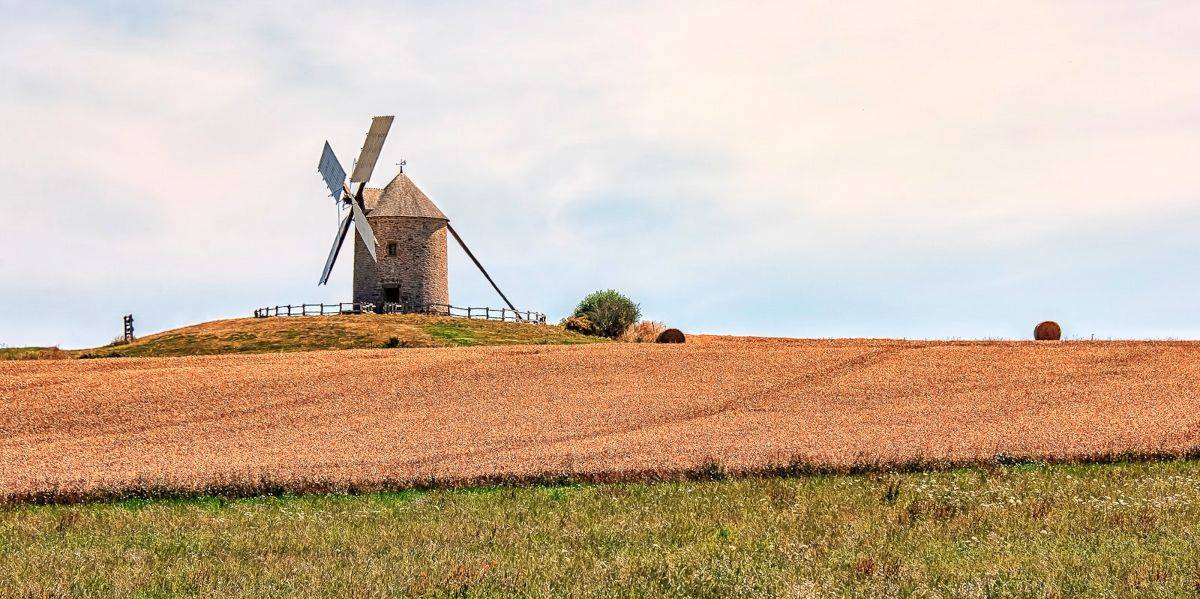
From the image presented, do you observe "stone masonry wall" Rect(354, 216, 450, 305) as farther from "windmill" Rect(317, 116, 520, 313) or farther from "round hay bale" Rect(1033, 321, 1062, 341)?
"round hay bale" Rect(1033, 321, 1062, 341)

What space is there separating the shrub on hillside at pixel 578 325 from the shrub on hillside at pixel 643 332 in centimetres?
352

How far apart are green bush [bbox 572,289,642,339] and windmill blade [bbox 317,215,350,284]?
1630 centimetres

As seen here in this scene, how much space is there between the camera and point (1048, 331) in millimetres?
49969

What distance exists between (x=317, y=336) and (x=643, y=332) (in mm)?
18552

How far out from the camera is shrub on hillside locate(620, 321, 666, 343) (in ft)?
215

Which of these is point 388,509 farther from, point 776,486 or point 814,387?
point 814,387

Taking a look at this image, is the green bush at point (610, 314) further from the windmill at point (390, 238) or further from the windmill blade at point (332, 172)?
the windmill blade at point (332, 172)

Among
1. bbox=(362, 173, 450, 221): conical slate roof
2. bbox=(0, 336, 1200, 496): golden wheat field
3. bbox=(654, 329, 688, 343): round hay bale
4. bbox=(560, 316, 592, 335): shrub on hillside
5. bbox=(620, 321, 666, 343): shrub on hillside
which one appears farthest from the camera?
bbox=(362, 173, 450, 221): conical slate roof

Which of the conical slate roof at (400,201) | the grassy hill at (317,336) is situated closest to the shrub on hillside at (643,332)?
the grassy hill at (317,336)

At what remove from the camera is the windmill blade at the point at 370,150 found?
239 feet

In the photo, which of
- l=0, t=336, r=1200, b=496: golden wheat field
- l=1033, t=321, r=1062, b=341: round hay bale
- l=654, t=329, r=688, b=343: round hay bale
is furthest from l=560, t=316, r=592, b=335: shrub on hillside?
l=0, t=336, r=1200, b=496: golden wheat field

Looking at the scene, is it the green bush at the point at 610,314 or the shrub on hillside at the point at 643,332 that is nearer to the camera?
the shrub on hillside at the point at 643,332

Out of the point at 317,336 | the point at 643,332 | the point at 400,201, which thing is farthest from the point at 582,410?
the point at 400,201

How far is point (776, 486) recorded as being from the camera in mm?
18578
